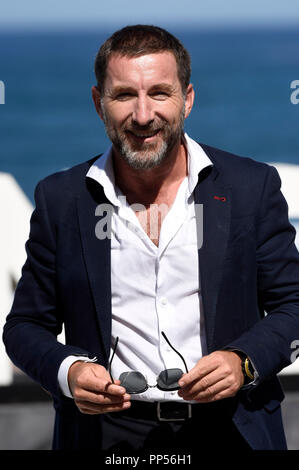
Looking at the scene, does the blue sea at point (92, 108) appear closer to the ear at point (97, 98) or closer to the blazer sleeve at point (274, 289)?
the ear at point (97, 98)

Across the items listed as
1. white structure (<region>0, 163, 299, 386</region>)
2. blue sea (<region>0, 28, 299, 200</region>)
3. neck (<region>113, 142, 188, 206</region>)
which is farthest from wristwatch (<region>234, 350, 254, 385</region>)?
blue sea (<region>0, 28, 299, 200</region>)

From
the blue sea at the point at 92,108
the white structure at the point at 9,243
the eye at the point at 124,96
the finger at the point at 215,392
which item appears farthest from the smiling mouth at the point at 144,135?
the blue sea at the point at 92,108

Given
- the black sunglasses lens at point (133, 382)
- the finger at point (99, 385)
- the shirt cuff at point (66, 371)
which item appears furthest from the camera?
the shirt cuff at point (66, 371)

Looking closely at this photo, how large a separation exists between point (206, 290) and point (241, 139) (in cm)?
2354

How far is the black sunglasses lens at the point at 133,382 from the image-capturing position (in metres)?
2.55

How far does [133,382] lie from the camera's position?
256 centimetres

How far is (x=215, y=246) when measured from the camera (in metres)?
2.79

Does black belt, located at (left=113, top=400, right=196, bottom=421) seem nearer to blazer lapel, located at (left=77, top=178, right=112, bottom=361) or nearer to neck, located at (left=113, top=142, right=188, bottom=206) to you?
blazer lapel, located at (left=77, top=178, right=112, bottom=361)

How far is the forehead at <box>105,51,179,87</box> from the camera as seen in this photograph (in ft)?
8.96

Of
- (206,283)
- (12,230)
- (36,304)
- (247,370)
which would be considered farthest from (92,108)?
(247,370)

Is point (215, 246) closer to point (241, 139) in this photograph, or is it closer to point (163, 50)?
point (163, 50)

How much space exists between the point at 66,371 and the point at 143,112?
0.80 meters

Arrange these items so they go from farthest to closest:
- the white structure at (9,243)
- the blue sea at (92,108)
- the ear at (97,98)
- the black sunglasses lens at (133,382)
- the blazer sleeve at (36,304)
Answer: the blue sea at (92,108) → the white structure at (9,243) → the ear at (97,98) → the blazer sleeve at (36,304) → the black sunglasses lens at (133,382)

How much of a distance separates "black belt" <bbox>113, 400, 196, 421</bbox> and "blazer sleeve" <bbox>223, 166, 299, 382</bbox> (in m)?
0.27
